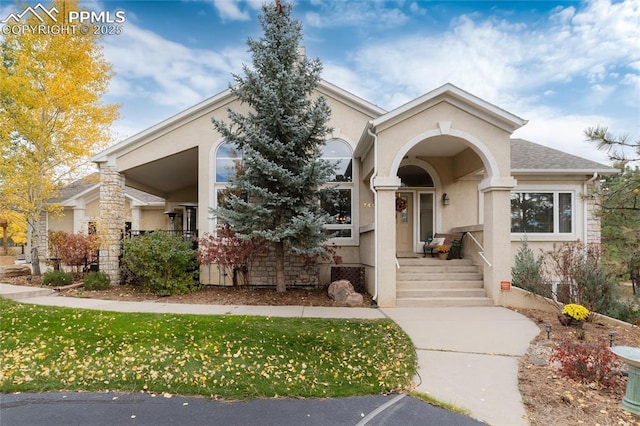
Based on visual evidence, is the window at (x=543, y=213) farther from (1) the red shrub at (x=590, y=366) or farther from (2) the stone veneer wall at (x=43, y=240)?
(2) the stone veneer wall at (x=43, y=240)

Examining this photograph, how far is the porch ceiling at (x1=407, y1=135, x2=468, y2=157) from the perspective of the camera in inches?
385

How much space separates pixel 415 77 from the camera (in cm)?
1338

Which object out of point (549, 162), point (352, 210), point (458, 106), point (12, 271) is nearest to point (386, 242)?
point (352, 210)

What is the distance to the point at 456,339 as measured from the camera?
595 cm

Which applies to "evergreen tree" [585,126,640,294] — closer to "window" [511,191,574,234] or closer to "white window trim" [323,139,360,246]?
"window" [511,191,574,234]

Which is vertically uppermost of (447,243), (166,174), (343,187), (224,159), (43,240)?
(224,159)

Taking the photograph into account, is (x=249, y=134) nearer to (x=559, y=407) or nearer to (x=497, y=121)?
(x=497, y=121)

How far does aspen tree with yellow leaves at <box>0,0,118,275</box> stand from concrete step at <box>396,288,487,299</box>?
36.0ft

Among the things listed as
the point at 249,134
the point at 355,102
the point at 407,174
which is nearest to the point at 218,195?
the point at 249,134

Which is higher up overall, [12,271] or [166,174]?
[166,174]

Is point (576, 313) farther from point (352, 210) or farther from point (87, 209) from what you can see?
point (87, 209)

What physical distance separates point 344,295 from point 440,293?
7.83ft

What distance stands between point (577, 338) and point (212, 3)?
11.2m

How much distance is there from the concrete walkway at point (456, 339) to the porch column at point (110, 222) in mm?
1622
